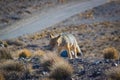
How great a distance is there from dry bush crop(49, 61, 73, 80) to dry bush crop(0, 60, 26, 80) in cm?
135

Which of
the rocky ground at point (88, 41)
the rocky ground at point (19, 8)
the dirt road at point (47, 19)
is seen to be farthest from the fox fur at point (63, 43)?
the rocky ground at point (19, 8)

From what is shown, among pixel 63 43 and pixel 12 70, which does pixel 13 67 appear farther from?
pixel 63 43

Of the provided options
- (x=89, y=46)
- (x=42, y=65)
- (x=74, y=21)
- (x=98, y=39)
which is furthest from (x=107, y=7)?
(x=42, y=65)

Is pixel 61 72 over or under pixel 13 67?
under

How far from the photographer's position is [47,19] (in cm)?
5547

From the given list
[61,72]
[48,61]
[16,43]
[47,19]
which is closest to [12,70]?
[48,61]

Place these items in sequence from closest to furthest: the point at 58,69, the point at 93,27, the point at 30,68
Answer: the point at 58,69
the point at 30,68
the point at 93,27

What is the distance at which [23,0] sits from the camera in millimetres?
69438

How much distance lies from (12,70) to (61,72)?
2.21m

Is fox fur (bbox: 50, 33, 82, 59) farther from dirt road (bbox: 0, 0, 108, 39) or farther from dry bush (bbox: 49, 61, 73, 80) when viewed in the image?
dirt road (bbox: 0, 0, 108, 39)

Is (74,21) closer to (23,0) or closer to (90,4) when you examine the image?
(90,4)

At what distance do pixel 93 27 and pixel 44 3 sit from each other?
20292mm

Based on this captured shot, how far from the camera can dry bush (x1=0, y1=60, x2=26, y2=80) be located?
13773 mm

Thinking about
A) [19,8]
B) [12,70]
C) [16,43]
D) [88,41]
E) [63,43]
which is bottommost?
[88,41]
